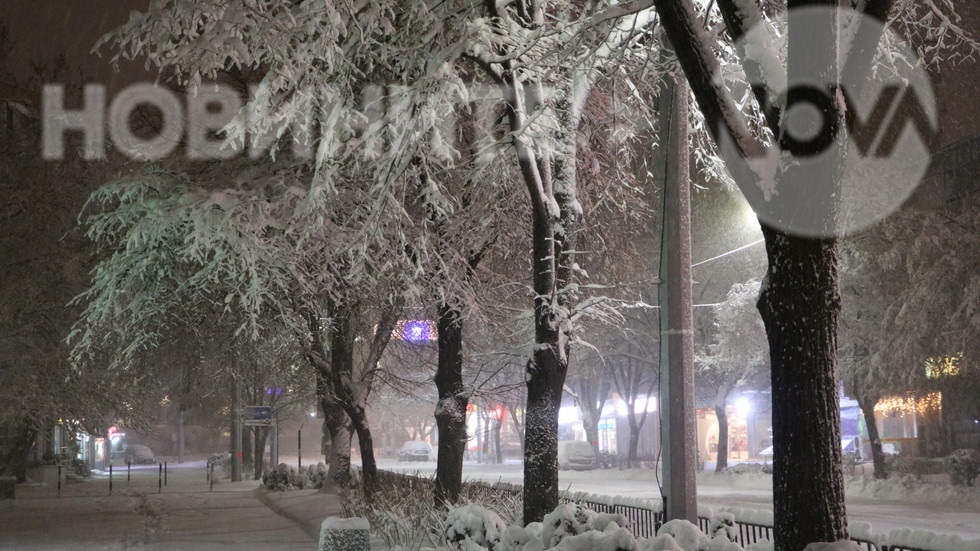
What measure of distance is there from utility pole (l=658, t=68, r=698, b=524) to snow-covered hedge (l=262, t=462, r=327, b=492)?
25.0 metres

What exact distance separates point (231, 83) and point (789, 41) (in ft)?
51.8

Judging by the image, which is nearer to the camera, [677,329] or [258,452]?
[677,329]

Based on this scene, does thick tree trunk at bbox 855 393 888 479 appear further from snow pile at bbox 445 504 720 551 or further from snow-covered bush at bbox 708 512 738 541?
snow pile at bbox 445 504 720 551

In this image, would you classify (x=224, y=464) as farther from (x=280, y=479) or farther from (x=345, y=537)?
(x=345, y=537)

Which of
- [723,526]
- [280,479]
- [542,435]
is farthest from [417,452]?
[723,526]

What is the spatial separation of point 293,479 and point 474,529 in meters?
24.3

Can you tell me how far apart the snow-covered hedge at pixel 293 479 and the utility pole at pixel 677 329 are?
82.0 ft

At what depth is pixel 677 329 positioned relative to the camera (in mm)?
9125

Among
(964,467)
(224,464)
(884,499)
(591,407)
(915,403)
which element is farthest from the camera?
(224,464)

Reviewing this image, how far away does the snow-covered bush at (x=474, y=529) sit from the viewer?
33.8 ft

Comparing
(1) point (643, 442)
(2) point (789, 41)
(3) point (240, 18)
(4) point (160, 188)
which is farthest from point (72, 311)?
(1) point (643, 442)

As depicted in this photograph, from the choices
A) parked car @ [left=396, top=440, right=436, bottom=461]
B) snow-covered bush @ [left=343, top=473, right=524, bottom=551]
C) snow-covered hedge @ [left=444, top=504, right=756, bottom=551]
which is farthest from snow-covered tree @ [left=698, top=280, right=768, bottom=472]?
parked car @ [left=396, top=440, right=436, bottom=461]

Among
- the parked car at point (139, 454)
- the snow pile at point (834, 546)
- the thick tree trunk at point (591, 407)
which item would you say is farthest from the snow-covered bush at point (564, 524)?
A: the parked car at point (139, 454)

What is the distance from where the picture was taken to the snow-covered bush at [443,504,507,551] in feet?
33.8
